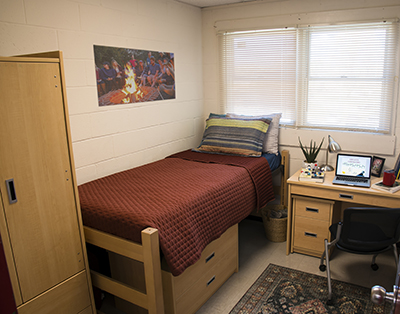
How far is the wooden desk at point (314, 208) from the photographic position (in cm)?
269

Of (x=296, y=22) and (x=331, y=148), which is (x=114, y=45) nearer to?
(x=296, y=22)

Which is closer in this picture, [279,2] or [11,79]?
[11,79]

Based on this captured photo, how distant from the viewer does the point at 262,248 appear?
10.4 ft

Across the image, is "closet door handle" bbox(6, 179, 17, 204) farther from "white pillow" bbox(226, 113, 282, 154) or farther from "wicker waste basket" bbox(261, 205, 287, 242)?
"white pillow" bbox(226, 113, 282, 154)

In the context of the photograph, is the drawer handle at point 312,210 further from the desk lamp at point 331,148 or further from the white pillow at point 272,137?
the white pillow at point 272,137

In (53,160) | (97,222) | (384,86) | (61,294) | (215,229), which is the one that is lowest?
(61,294)

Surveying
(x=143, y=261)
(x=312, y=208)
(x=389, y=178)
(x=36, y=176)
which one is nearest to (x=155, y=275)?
(x=143, y=261)

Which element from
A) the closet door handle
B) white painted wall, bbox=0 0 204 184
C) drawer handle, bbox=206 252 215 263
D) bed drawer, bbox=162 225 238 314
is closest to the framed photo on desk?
bed drawer, bbox=162 225 238 314

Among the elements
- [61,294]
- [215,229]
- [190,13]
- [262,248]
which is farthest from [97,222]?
[190,13]

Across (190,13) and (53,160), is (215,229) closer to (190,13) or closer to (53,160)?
(53,160)

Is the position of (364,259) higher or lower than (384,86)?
lower

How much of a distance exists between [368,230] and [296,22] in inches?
83.4

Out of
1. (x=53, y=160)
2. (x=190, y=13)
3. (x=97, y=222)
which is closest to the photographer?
(x=53, y=160)

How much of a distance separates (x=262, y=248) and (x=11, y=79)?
2467mm
